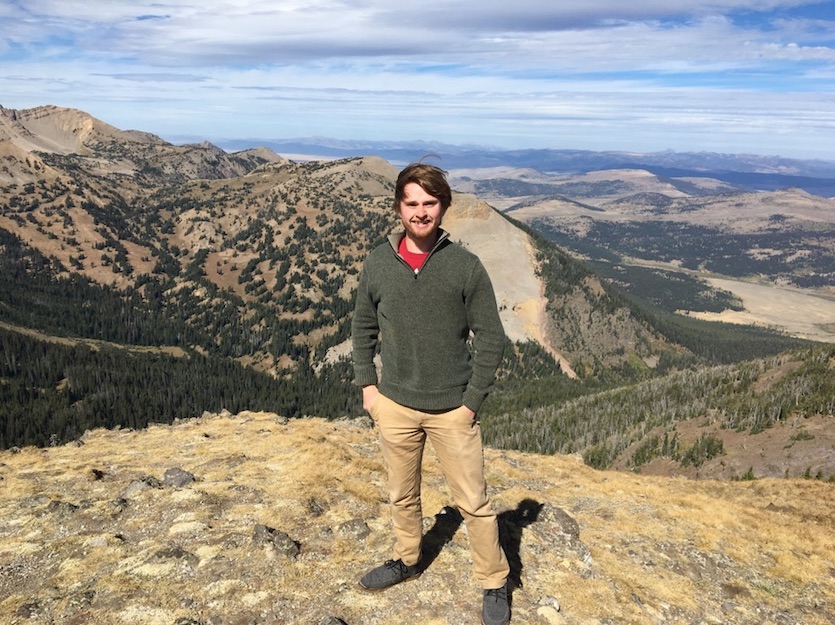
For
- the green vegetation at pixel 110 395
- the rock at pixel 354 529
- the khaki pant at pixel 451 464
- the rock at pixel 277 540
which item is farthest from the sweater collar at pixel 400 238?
the green vegetation at pixel 110 395

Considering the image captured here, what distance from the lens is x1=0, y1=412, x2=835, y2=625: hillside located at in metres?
11.3

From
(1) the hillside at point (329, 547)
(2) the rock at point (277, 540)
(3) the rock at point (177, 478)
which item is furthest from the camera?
(3) the rock at point (177, 478)

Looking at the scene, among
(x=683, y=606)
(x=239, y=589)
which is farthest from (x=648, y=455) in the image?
(x=239, y=589)

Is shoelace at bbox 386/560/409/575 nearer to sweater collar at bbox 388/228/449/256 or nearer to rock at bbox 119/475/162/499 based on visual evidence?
sweater collar at bbox 388/228/449/256

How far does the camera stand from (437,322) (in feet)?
30.2

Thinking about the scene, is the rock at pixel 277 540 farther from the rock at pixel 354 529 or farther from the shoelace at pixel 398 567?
the shoelace at pixel 398 567

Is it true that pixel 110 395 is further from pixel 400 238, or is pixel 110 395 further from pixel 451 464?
pixel 400 238

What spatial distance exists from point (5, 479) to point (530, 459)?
2702 cm

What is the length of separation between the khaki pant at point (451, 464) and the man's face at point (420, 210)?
3.60 metres

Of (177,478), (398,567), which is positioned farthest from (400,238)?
(177,478)

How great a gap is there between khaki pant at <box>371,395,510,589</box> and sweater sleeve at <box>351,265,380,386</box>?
2.26 ft

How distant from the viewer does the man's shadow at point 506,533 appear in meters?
12.9

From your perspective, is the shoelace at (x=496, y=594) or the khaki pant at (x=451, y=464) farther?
the shoelace at (x=496, y=594)

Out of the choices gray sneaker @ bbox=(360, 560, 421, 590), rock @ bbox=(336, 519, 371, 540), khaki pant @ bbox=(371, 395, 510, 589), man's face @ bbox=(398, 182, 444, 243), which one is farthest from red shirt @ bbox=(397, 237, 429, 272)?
rock @ bbox=(336, 519, 371, 540)
